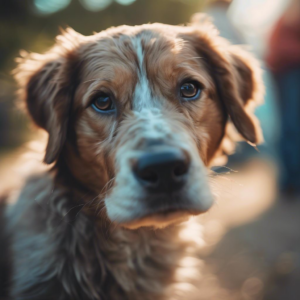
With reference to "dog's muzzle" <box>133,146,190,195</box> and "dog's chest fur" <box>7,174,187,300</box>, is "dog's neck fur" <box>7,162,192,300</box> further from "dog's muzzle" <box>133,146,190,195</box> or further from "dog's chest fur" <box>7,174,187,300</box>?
"dog's muzzle" <box>133,146,190,195</box>

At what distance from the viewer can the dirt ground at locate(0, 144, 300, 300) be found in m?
3.56

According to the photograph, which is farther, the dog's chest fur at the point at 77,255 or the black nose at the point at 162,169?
the dog's chest fur at the point at 77,255

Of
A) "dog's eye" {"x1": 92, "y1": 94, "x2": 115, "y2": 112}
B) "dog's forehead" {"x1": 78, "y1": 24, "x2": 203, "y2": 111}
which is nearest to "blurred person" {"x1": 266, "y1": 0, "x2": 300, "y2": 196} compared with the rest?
"dog's forehead" {"x1": 78, "y1": 24, "x2": 203, "y2": 111}

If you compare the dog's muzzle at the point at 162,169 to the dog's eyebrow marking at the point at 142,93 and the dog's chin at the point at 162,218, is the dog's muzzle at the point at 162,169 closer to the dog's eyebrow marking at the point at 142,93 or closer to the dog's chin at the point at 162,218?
the dog's chin at the point at 162,218

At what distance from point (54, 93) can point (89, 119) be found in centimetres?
41

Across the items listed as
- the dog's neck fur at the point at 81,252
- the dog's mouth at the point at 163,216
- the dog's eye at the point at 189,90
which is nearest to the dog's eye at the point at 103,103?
the dog's eye at the point at 189,90

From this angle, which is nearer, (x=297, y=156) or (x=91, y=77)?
(x=91, y=77)

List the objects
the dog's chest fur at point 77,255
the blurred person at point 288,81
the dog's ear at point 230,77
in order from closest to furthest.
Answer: the dog's chest fur at point 77,255 < the dog's ear at point 230,77 < the blurred person at point 288,81

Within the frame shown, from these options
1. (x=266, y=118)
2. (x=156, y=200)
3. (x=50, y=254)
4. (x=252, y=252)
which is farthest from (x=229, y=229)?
(x=266, y=118)

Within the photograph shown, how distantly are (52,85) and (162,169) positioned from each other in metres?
1.44

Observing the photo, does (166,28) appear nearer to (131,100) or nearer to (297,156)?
(131,100)

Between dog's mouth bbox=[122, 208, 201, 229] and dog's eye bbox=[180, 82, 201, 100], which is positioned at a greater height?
dog's eye bbox=[180, 82, 201, 100]

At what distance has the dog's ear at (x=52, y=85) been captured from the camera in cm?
256

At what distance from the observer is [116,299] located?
2576 mm
